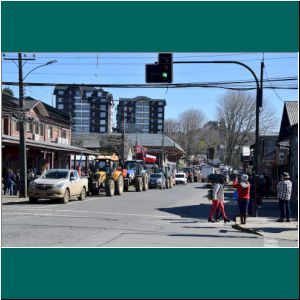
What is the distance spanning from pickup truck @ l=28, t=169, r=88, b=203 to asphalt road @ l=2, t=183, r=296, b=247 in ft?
6.73

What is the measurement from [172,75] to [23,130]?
533 inches

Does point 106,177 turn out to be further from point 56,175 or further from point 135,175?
point 56,175

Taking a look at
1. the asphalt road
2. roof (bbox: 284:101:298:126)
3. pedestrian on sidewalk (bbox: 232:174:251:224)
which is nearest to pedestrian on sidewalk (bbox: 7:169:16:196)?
the asphalt road

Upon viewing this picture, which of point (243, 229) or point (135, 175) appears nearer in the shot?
point (243, 229)

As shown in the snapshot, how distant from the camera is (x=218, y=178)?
2016 centimetres

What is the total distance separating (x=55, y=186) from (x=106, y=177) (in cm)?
985

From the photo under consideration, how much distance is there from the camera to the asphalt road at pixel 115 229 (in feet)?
42.9

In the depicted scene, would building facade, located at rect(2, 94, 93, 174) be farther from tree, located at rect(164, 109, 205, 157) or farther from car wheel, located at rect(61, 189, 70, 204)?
tree, located at rect(164, 109, 205, 157)

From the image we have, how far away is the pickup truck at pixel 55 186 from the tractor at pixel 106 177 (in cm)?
610

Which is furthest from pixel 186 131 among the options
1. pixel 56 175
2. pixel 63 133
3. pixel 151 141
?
pixel 56 175

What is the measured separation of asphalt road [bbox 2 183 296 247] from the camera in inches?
514

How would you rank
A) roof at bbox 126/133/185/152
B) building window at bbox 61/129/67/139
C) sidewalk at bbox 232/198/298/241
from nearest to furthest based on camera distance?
sidewalk at bbox 232/198/298/241 < building window at bbox 61/129/67/139 < roof at bbox 126/133/185/152

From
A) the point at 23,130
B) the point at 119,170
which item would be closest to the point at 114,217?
the point at 23,130

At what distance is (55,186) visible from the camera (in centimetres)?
2547
